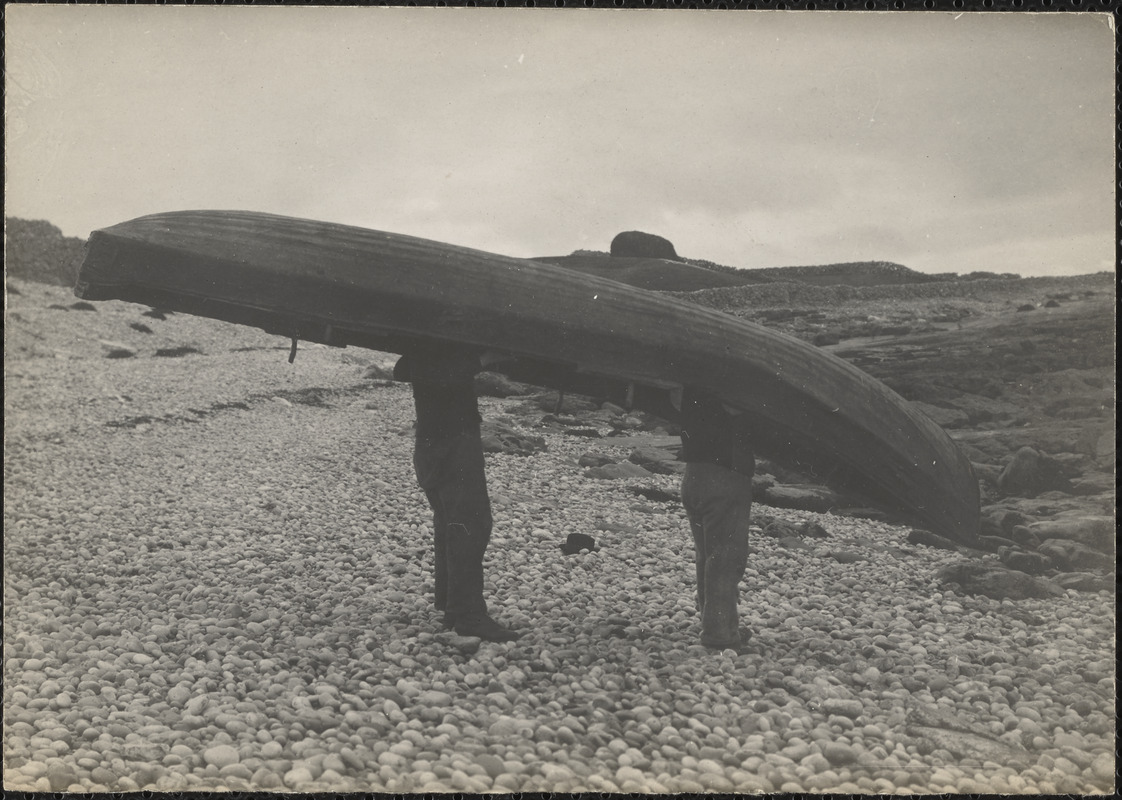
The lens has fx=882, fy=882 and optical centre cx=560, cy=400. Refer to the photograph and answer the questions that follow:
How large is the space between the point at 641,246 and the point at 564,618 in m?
2.83

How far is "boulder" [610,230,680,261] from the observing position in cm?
665

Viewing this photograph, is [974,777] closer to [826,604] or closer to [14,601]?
[826,604]

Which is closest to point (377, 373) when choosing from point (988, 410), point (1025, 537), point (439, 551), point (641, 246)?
point (641, 246)

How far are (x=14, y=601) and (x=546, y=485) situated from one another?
524 cm

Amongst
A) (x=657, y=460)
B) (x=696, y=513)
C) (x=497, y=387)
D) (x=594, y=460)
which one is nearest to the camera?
(x=696, y=513)

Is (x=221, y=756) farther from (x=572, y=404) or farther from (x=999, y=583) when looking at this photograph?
(x=572, y=404)

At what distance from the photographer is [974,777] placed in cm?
498

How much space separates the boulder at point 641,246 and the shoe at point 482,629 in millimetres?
2839

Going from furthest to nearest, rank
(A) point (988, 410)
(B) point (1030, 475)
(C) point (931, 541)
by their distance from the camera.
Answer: (A) point (988, 410)
(B) point (1030, 475)
(C) point (931, 541)

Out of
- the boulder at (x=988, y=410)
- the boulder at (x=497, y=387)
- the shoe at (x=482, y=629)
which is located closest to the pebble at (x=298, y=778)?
the shoe at (x=482, y=629)

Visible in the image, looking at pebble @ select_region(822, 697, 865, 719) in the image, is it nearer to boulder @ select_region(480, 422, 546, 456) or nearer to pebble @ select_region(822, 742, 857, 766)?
pebble @ select_region(822, 742, 857, 766)

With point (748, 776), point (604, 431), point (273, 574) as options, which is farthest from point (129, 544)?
point (604, 431)

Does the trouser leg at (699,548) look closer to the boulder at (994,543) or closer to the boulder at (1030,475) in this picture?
the boulder at (994,543)

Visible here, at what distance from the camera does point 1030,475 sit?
8.45 meters
